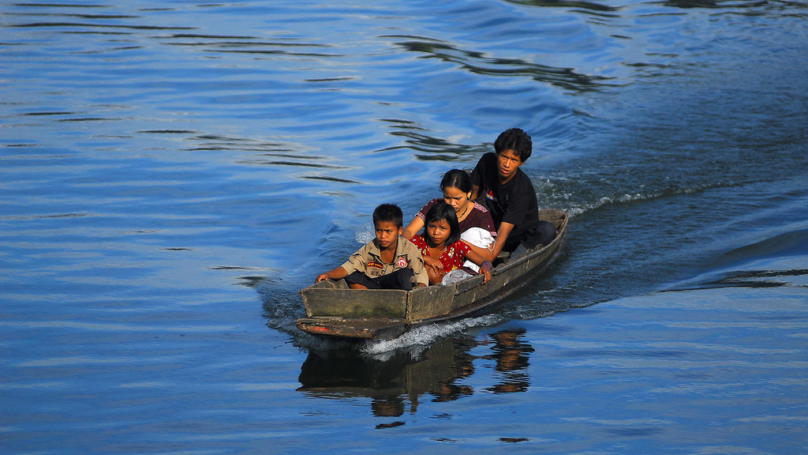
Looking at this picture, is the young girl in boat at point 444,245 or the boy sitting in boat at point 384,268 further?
the young girl in boat at point 444,245

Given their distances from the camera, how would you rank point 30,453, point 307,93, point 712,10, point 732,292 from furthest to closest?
point 712,10 → point 307,93 → point 732,292 → point 30,453

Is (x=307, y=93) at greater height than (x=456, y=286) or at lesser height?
greater

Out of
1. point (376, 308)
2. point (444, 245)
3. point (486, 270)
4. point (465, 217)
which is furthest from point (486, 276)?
point (376, 308)

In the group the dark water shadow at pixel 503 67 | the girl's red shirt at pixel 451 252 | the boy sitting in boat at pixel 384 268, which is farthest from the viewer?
the dark water shadow at pixel 503 67

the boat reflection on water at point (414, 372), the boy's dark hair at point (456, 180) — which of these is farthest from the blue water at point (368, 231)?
the boy's dark hair at point (456, 180)

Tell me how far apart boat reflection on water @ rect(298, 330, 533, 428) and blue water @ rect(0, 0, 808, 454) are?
2 centimetres

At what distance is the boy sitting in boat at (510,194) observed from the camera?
7613 mm

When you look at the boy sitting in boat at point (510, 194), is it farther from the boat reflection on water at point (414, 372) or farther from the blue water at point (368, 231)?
the boat reflection on water at point (414, 372)

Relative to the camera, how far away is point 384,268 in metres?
6.66

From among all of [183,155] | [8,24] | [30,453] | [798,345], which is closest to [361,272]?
[30,453]

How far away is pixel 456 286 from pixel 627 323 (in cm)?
153

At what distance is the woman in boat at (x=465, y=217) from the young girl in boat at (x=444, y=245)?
95mm

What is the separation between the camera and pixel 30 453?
4871 millimetres

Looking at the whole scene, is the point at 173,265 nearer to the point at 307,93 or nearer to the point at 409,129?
Result: the point at 409,129
